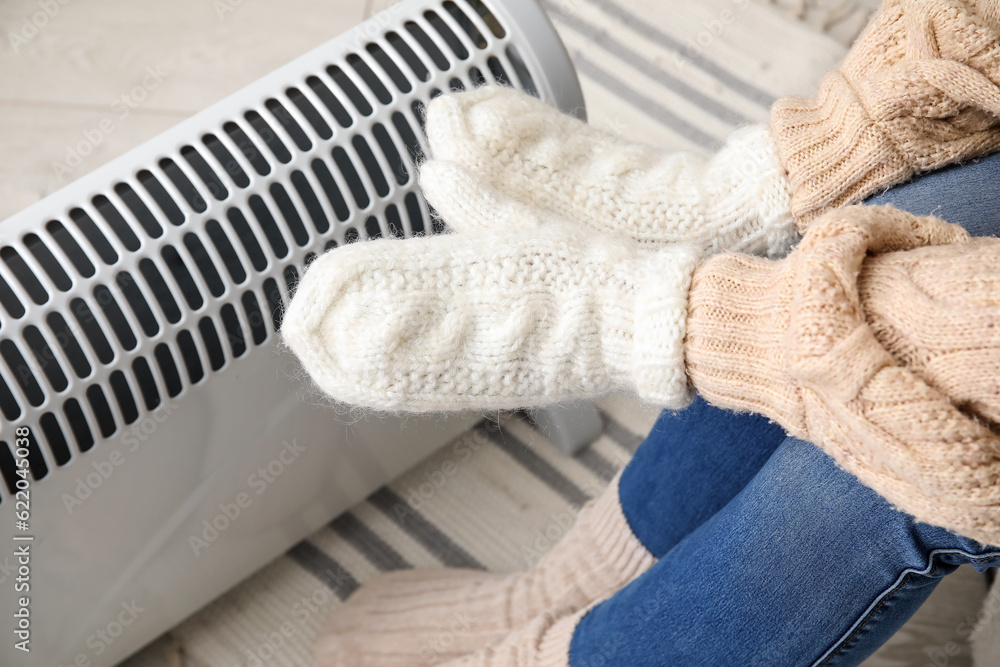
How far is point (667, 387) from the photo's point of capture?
470 mm

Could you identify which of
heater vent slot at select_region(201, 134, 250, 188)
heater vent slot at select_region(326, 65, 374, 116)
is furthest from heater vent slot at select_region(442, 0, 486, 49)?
heater vent slot at select_region(201, 134, 250, 188)

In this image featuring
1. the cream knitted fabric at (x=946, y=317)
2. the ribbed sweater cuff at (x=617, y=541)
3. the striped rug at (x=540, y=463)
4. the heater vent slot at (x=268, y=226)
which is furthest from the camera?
the striped rug at (x=540, y=463)

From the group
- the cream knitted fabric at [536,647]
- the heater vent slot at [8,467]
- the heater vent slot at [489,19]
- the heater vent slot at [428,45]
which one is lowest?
the cream knitted fabric at [536,647]

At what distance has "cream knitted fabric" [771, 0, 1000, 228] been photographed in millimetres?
490

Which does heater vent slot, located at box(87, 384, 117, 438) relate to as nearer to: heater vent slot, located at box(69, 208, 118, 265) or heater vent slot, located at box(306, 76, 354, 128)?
heater vent slot, located at box(69, 208, 118, 265)

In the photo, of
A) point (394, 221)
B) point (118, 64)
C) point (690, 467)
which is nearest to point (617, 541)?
point (690, 467)

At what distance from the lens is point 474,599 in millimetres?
801

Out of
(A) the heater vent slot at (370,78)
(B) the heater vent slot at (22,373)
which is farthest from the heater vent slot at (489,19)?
(B) the heater vent slot at (22,373)

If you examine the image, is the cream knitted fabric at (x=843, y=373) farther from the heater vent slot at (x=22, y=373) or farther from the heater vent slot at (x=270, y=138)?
the heater vent slot at (x=22, y=373)

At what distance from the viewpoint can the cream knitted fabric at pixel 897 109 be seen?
1.61 feet

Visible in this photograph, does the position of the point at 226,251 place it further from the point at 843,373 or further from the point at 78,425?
the point at 843,373

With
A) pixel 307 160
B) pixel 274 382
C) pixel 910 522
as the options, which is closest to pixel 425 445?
pixel 274 382

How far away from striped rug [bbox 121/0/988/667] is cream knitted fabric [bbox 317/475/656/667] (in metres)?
0.06

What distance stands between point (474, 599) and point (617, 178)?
0.46 metres
